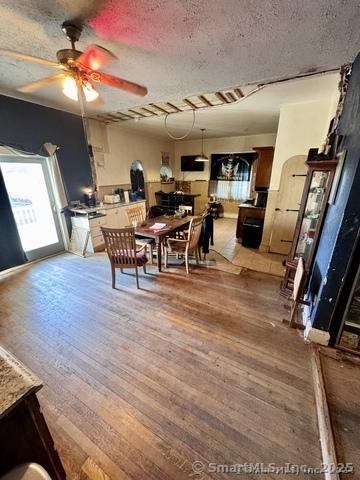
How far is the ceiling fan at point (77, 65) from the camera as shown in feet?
4.83

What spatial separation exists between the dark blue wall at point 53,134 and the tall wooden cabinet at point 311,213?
4068 millimetres

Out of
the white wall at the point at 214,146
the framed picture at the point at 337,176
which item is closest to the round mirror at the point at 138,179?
the white wall at the point at 214,146

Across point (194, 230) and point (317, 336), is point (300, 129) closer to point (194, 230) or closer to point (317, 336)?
point (194, 230)

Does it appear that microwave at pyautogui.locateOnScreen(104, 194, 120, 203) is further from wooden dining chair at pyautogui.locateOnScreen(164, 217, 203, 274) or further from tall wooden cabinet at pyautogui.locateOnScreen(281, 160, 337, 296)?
tall wooden cabinet at pyautogui.locateOnScreen(281, 160, 337, 296)

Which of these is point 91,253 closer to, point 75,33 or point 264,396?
point 75,33

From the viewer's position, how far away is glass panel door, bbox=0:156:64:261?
3302 millimetres

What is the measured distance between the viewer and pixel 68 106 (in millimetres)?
3578

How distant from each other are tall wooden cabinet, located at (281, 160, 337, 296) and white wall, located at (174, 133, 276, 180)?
449 cm

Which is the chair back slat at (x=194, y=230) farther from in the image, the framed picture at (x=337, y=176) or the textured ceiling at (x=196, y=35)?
the textured ceiling at (x=196, y=35)

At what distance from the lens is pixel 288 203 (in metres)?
3.68

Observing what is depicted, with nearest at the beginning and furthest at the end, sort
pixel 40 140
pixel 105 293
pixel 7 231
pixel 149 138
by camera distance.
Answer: pixel 105 293 < pixel 7 231 < pixel 40 140 < pixel 149 138

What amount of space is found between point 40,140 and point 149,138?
140 inches

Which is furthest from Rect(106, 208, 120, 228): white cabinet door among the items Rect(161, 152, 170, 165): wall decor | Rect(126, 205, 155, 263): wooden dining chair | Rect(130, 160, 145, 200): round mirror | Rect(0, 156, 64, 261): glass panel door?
Rect(161, 152, 170, 165): wall decor

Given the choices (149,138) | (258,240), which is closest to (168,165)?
(149,138)
